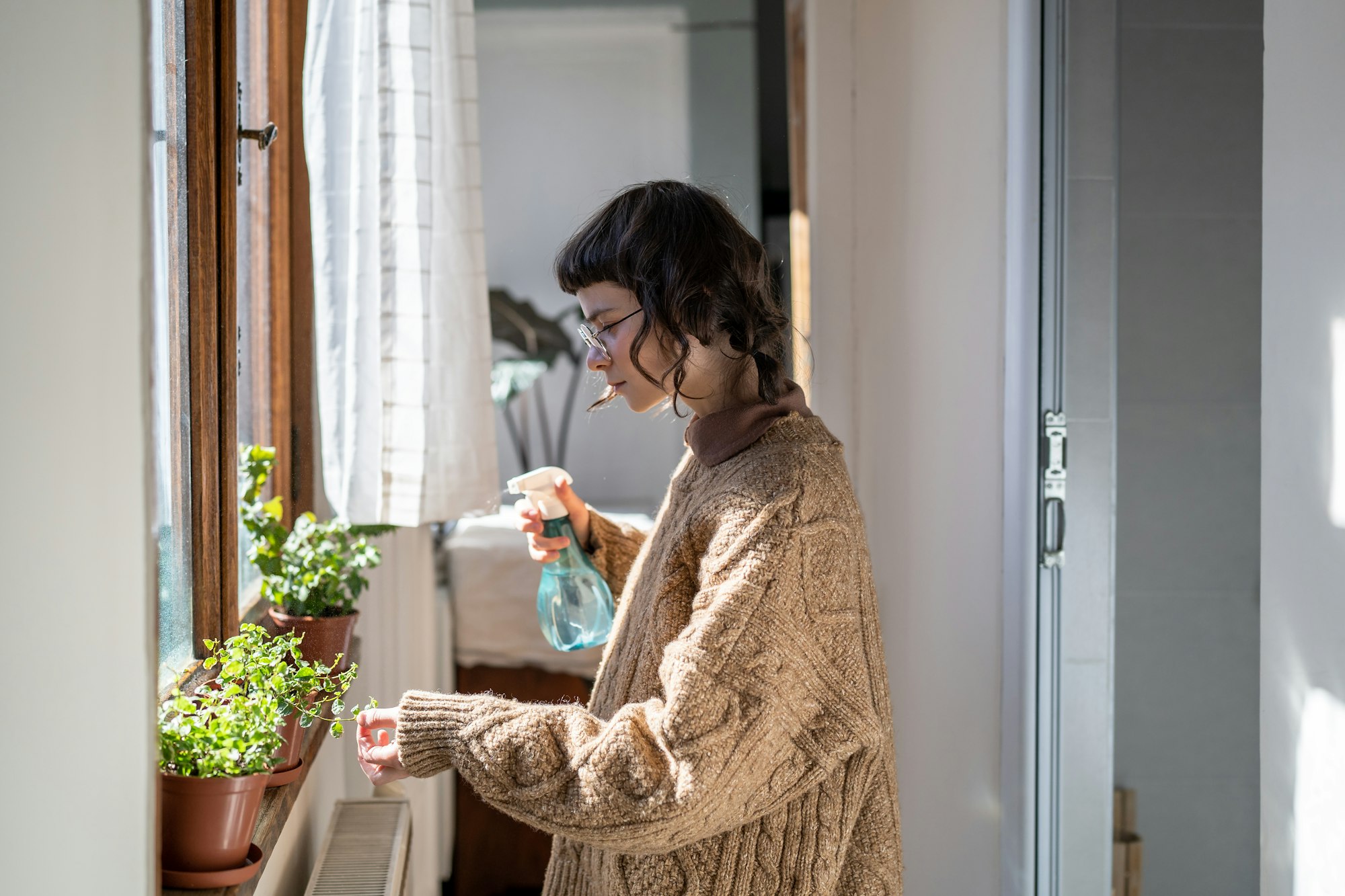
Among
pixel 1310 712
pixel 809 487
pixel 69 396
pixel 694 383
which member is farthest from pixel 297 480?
pixel 1310 712

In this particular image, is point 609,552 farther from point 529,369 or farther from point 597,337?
point 529,369

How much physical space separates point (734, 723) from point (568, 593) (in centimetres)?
56

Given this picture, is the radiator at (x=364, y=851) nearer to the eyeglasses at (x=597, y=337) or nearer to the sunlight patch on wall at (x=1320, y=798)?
the eyeglasses at (x=597, y=337)

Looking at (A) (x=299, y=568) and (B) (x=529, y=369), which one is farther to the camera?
(B) (x=529, y=369)

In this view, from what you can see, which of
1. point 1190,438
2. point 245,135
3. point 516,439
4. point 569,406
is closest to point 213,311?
point 245,135

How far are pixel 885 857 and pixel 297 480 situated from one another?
125 cm

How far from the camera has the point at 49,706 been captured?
58 cm

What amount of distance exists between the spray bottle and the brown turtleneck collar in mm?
333

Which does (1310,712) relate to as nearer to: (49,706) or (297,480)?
(49,706)

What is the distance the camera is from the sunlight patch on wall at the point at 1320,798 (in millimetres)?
853

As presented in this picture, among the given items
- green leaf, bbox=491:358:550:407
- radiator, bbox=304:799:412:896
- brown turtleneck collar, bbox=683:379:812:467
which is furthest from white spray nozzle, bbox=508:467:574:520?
green leaf, bbox=491:358:550:407

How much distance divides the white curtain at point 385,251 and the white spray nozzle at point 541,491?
35 cm

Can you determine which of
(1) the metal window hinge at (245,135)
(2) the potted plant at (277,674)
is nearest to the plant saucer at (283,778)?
(2) the potted plant at (277,674)

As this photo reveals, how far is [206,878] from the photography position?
92 centimetres
